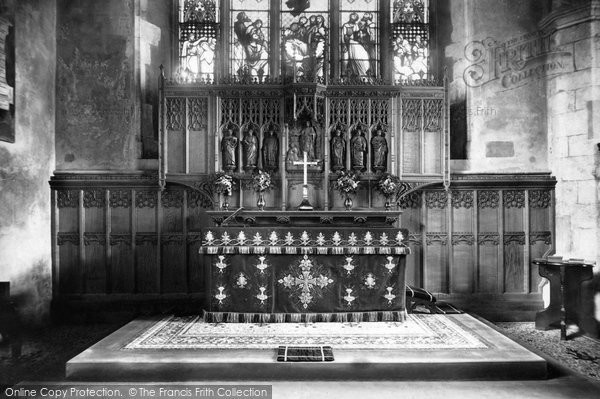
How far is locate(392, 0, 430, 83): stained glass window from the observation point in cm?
867

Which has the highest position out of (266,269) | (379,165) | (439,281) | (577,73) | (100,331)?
(577,73)

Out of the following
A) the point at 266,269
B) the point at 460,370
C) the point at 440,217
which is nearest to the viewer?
the point at 460,370

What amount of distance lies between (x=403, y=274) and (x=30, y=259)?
18.3 feet

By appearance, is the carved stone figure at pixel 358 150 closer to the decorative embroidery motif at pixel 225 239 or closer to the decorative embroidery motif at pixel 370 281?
the decorative embroidery motif at pixel 370 281

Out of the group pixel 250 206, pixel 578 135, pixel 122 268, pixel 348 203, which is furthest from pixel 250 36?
pixel 578 135

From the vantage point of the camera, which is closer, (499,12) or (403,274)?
(403,274)

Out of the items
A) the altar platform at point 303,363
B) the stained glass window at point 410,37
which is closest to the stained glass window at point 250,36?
the stained glass window at point 410,37

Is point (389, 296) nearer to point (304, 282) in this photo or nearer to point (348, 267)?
point (348, 267)

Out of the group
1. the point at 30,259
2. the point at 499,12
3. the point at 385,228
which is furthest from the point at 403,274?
the point at 30,259

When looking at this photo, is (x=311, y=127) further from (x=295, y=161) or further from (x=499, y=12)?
(x=499, y=12)

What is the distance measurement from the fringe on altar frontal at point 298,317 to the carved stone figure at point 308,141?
2.61m

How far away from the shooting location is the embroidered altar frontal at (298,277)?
6.20 m

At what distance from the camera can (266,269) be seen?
6.21 metres

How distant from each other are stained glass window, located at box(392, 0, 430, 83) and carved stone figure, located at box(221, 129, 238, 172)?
3.31 metres
